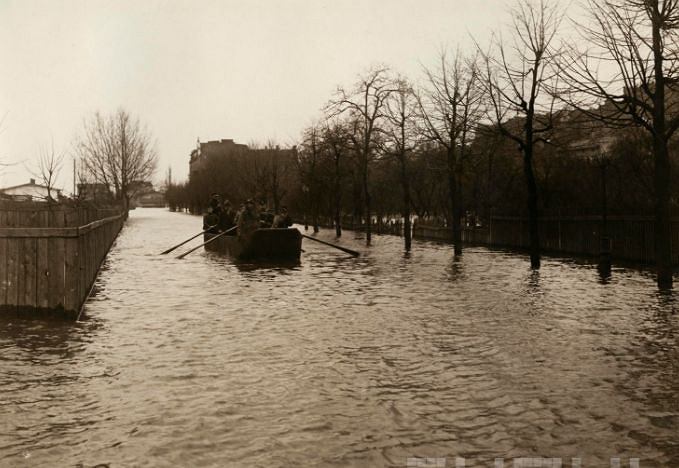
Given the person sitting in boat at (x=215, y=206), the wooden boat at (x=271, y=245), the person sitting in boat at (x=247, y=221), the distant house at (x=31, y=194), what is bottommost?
the wooden boat at (x=271, y=245)

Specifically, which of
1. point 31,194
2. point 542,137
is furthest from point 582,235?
point 31,194

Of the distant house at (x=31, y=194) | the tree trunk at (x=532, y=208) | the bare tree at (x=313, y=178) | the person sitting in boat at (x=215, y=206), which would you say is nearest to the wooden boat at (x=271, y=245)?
the tree trunk at (x=532, y=208)

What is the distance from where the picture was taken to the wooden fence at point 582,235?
20.6 meters

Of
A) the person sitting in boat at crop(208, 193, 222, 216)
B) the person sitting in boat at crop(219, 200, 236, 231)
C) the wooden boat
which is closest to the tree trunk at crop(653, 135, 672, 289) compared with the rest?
the wooden boat

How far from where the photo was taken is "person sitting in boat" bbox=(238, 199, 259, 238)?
2256 cm

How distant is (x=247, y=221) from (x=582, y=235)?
1163cm

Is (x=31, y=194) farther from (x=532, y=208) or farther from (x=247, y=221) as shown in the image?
(x=532, y=208)

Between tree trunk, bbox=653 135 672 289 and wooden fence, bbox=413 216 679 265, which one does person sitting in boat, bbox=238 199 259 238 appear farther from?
tree trunk, bbox=653 135 672 289

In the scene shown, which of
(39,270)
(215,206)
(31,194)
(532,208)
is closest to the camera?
(39,270)

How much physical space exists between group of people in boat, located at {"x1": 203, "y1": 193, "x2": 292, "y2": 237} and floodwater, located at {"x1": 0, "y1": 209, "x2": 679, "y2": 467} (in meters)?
9.61

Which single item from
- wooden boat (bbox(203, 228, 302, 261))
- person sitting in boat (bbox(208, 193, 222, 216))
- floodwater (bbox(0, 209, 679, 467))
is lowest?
floodwater (bbox(0, 209, 679, 467))

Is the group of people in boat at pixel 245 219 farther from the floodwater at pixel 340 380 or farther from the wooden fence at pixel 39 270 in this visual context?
the wooden fence at pixel 39 270

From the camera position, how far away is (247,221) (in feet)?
75.0

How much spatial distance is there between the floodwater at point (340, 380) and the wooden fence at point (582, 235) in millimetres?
8159
